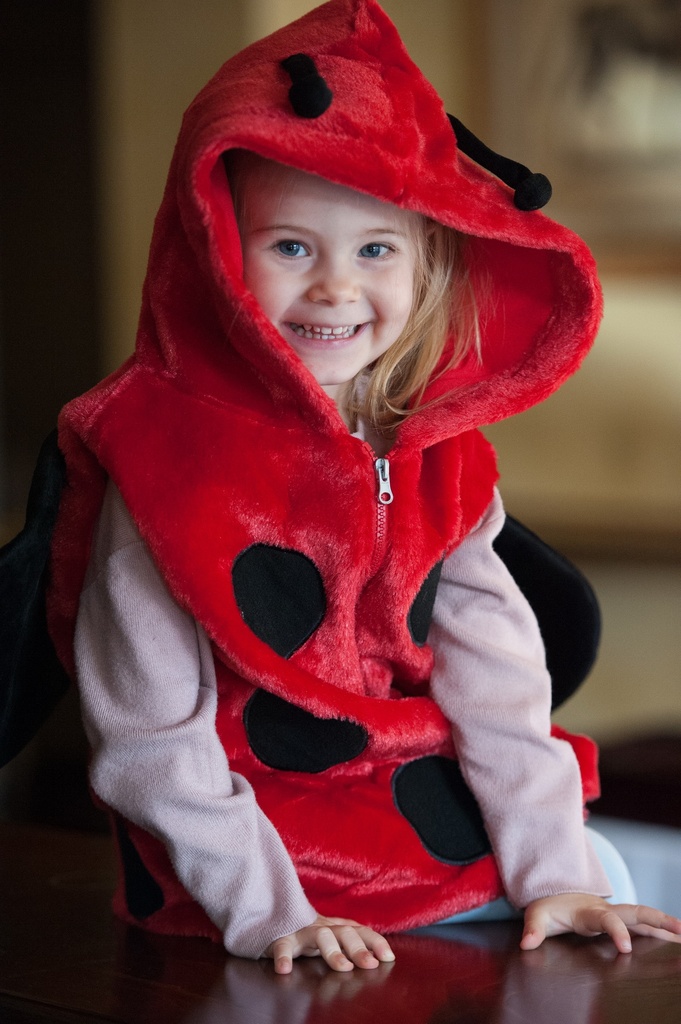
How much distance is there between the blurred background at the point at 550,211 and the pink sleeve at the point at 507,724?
4.44 ft

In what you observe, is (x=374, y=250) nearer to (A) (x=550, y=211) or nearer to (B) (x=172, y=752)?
(B) (x=172, y=752)

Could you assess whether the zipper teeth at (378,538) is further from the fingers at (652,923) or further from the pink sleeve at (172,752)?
the fingers at (652,923)

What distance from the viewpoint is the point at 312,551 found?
2.78 ft

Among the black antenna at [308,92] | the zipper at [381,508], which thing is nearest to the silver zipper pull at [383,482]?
the zipper at [381,508]

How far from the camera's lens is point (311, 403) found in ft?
2.69

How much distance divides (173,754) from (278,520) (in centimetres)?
17

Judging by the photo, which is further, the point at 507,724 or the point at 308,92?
the point at 507,724

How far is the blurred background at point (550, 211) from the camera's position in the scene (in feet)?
7.36

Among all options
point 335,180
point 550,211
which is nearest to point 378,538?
point 335,180

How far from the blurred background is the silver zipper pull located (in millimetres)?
1489

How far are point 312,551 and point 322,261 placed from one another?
20 centimetres

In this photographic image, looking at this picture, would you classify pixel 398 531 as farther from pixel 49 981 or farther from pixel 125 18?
pixel 125 18

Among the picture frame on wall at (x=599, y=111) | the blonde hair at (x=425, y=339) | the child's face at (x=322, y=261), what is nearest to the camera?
the child's face at (x=322, y=261)

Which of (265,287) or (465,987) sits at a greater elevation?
(265,287)
